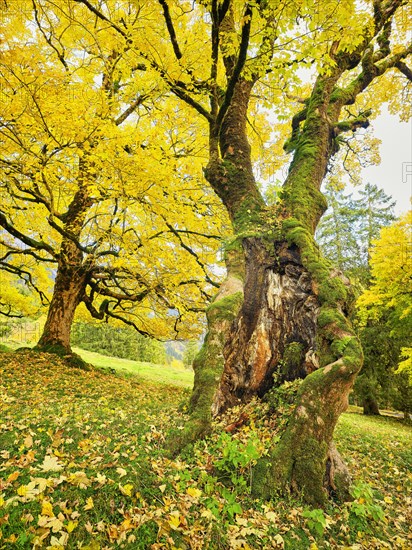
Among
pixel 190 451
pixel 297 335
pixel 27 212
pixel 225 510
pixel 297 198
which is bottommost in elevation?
pixel 225 510

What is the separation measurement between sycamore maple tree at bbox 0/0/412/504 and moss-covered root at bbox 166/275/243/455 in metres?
0.01

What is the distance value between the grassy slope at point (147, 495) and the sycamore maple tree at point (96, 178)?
3.87 meters

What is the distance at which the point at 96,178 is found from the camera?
7141 mm

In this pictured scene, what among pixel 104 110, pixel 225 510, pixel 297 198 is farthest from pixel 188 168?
pixel 225 510

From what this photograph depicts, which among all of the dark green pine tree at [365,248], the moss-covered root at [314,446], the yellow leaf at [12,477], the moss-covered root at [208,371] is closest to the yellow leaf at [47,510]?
the yellow leaf at [12,477]

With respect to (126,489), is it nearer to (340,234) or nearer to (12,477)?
(12,477)

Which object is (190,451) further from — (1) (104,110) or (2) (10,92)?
(2) (10,92)

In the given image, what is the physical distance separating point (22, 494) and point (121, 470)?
0.77m

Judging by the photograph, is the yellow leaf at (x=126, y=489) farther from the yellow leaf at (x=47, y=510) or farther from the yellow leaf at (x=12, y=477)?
the yellow leaf at (x=12, y=477)

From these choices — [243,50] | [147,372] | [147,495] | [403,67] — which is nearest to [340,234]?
[403,67]

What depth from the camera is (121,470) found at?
2.72 metres

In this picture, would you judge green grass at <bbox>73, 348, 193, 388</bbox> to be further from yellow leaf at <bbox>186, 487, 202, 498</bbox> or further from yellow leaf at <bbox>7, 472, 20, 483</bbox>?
yellow leaf at <bbox>7, 472, 20, 483</bbox>

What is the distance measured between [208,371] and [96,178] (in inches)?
216

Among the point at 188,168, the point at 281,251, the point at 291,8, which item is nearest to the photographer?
the point at 291,8
